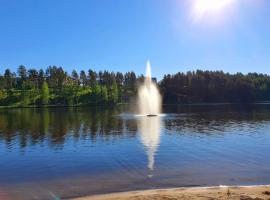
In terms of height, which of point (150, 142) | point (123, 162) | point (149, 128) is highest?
point (149, 128)

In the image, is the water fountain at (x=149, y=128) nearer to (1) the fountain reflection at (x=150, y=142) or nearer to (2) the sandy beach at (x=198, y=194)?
(1) the fountain reflection at (x=150, y=142)

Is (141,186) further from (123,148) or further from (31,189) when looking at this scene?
(123,148)

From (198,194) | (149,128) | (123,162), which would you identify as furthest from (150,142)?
(198,194)

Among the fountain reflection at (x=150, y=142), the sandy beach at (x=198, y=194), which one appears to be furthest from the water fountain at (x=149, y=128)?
the sandy beach at (x=198, y=194)

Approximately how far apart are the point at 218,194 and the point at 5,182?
18.7 m

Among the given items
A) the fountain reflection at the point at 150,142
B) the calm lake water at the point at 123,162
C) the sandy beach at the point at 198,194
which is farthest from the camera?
the fountain reflection at the point at 150,142

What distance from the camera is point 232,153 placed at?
160 feet

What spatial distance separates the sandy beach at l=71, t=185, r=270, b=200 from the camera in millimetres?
25148

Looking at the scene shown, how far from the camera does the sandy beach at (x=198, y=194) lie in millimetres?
25148

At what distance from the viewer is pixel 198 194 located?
26578mm

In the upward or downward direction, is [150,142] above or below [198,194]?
above

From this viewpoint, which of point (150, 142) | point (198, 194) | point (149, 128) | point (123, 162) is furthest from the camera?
point (149, 128)

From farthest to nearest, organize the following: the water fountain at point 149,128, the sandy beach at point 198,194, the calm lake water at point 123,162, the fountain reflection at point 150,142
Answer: the water fountain at point 149,128, the fountain reflection at point 150,142, the calm lake water at point 123,162, the sandy beach at point 198,194

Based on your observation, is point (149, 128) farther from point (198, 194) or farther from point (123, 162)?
point (198, 194)
